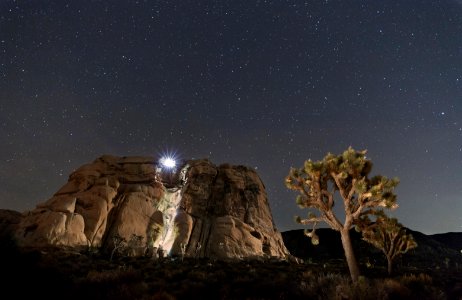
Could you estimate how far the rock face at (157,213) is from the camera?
106 ft

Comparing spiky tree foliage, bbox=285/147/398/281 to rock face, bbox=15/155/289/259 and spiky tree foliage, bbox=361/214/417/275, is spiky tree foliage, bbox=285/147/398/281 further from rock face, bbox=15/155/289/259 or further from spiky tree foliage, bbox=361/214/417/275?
rock face, bbox=15/155/289/259

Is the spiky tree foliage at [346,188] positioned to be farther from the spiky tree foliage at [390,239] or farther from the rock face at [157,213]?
the rock face at [157,213]

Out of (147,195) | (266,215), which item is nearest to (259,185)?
(266,215)

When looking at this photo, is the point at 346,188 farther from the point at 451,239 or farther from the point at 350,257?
the point at 451,239

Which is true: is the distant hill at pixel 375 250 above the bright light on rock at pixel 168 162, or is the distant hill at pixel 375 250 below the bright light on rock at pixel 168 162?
below

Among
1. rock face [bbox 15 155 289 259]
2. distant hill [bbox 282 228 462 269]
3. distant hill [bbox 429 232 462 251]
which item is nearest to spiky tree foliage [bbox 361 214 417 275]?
rock face [bbox 15 155 289 259]

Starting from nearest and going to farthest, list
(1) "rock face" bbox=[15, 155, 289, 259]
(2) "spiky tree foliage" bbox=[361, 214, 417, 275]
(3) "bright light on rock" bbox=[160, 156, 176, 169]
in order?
1. (2) "spiky tree foliage" bbox=[361, 214, 417, 275]
2. (1) "rock face" bbox=[15, 155, 289, 259]
3. (3) "bright light on rock" bbox=[160, 156, 176, 169]

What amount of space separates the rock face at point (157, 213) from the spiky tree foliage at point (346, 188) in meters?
22.4

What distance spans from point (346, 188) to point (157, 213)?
100 feet

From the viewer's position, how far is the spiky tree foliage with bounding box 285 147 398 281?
13.3 metres

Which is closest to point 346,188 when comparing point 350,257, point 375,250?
point 350,257

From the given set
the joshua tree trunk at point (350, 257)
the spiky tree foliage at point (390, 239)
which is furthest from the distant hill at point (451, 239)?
the joshua tree trunk at point (350, 257)

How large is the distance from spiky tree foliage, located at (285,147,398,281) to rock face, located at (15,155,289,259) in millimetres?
22398

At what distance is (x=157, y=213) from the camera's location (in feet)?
131
